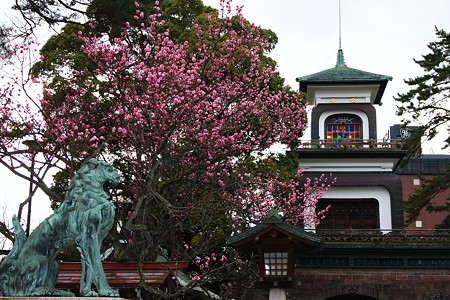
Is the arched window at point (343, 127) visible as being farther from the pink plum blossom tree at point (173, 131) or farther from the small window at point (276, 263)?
the small window at point (276, 263)

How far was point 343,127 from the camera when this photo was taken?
27672 millimetres

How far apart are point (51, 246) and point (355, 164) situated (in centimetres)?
1860

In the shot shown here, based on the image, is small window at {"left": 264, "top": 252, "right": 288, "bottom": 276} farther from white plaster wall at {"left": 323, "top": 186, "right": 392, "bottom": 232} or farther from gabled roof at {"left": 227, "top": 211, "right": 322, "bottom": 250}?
white plaster wall at {"left": 323, "top": 186, "right": 392, "bottom": 232}

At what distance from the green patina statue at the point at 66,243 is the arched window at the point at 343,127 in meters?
19.4

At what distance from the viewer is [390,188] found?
1000 inches

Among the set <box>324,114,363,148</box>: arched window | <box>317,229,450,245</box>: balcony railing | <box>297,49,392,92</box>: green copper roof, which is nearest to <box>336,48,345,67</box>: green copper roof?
<box>297,49,392,92</box>: green copper roof

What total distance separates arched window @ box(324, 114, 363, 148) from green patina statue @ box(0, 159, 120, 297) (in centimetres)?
1938

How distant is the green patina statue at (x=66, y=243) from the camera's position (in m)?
8.77

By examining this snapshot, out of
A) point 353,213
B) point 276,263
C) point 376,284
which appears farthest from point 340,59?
point 276,263

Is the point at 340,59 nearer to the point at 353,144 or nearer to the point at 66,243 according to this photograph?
the point at 353,144

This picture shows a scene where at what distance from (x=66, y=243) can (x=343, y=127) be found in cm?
2024

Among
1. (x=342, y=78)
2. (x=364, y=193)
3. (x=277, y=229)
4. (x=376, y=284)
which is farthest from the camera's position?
(x=342, y=78)

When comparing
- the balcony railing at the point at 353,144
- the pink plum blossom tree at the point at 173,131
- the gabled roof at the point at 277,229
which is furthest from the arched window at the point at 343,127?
the gabled roof at the point at 277,229

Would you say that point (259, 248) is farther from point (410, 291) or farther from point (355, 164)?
point (355, 164)
